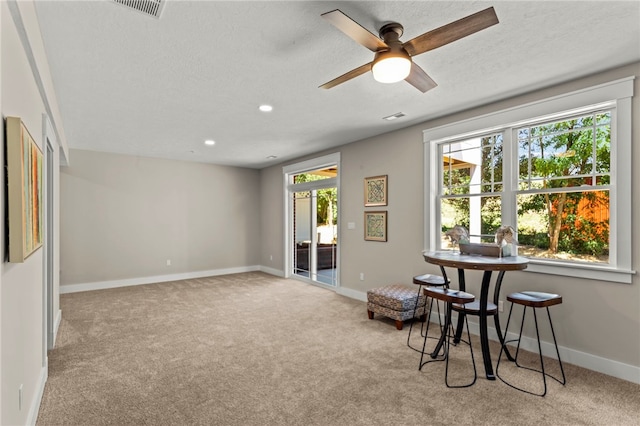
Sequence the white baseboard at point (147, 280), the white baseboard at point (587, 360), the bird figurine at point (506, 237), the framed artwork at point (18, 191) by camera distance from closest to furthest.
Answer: the framed artwork at point (18, 191)
the white baseboard at point (587, 360)
the bird figurine at point (506, 237)
the white baseboard at point (147, 280)

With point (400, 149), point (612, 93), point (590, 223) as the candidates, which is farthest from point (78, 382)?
point (612, 93)

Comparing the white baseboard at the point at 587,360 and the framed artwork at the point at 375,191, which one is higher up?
the framed artwork at the point at 375,191

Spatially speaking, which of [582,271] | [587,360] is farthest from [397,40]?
[587,360]

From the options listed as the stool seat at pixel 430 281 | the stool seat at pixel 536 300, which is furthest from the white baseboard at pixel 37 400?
the stool seat at pixel 536 300

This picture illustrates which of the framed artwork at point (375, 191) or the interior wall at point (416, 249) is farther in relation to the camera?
the framed artwork at point (375, 191)

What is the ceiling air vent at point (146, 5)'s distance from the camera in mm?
1905

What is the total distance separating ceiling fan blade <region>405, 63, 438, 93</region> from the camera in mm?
2304

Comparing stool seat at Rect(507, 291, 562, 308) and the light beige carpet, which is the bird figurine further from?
the light beige carpet

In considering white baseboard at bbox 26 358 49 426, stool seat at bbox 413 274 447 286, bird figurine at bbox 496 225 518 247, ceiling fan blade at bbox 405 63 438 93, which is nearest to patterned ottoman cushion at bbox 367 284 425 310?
stool seat at bbox 413 274 447 286

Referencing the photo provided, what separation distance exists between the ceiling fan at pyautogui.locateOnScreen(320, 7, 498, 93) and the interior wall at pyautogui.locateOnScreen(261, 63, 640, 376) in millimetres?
1927

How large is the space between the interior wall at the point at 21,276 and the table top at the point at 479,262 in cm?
276

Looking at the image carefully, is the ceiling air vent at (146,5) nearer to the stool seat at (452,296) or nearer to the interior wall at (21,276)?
the interior wall at (21,276)

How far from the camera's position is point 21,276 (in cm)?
196

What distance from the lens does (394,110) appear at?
3885mm
